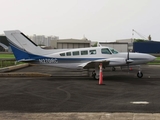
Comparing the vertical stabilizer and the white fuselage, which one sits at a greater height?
the vertical stabilizer

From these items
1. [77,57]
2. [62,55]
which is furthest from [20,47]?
[77,57]

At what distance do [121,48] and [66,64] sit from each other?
4715cm

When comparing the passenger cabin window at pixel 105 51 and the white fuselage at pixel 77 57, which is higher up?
the passenger cabin window at pixel 105 51

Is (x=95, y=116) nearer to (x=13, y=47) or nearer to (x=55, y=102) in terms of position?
(x=55, y=102)

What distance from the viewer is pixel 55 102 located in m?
9.40

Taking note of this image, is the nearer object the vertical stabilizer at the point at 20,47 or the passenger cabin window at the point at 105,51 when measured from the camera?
the passenger cabin window at the point at 105,51

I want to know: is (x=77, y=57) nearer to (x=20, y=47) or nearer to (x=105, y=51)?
(x=105, y=51)

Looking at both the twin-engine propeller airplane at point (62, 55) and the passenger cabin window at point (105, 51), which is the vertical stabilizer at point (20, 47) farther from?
the passenger cabin window at point (105, 51)

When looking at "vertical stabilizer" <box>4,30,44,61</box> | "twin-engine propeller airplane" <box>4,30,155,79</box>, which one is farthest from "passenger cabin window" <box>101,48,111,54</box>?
"vertical stabilizer" <box>4,30,44,61</box>

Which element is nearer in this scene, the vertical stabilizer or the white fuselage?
the white fuselage

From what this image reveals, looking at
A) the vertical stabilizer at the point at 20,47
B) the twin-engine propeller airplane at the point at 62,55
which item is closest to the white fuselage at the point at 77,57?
the twin-engine propeller airplane at the point at 62,55

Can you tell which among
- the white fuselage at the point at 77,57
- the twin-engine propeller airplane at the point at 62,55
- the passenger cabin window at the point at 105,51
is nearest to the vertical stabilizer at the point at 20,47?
the twin-engine propeller airplane at the point at 62,55

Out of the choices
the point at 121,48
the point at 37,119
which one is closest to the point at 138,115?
the point at 37,119

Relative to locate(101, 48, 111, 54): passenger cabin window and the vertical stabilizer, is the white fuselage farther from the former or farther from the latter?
the vertical stabilizer
